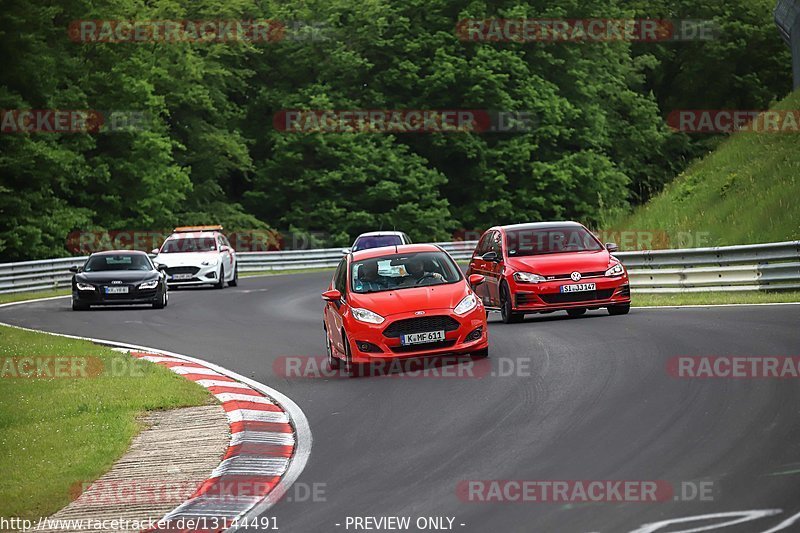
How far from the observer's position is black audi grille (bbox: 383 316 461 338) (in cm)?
1567

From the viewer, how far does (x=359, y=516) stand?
825cm

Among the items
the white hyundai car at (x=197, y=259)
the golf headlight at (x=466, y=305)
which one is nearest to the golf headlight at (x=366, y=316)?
the golf headlight at (x=466, y=305)

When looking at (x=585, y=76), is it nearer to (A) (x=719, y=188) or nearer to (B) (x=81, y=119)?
(B) (x=81, y=119)

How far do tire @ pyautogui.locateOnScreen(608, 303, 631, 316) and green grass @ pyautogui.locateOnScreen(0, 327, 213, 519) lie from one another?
7425mm

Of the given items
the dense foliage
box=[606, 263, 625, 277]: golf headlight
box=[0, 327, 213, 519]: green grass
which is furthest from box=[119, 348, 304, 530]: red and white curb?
the dense foliage

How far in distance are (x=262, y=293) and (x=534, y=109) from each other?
32130 mm

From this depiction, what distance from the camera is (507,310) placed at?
21.2m

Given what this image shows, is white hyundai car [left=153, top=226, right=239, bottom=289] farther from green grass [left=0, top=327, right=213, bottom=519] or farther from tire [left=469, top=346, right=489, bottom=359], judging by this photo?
tire [left=469, top=346, right=489, bottom=359]

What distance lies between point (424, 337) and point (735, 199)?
20.1 m

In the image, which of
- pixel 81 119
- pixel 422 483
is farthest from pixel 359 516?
pixel 81 119

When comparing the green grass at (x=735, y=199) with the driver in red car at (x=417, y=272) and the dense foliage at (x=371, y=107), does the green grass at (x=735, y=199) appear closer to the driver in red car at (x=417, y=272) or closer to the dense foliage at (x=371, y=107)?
the driver in red car at (x=417, y=272)

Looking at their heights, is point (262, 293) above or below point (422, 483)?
below

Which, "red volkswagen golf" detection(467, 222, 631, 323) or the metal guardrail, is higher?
"red volkswagen golf" detection(467, 222, 631, 323)

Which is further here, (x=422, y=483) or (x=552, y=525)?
(x=422, y=483)
